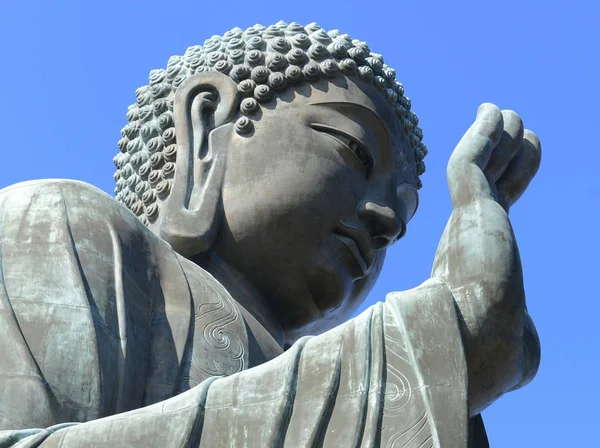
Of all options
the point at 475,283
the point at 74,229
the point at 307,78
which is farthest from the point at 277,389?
the point at 307,78

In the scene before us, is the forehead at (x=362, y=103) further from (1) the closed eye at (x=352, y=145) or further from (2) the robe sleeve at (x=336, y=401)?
(2) the robe sleeve at (x=336, y=401)

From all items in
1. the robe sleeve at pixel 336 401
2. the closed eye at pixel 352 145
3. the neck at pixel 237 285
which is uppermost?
the closed eye at pixel 352 145

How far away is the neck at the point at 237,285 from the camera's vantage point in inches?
441

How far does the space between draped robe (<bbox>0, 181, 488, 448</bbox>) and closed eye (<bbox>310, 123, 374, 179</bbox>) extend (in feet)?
4.04

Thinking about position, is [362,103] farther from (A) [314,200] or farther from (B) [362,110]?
(A) [314,200]

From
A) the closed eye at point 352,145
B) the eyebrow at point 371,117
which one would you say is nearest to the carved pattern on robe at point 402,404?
the closed eye at point 352,145

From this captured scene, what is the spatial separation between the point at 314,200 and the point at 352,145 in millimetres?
496

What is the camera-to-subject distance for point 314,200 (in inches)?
442

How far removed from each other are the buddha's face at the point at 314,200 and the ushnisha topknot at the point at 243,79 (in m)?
0.11

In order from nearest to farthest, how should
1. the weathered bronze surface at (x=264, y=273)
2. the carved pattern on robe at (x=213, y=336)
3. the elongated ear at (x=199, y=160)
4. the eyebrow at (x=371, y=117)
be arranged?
the weathered bronze surface at (x=264, y=273), the carved pattern on robe at (x=213, y=336), the elongated ear at (x=199, y=160), the eyebrow at (x=371, y=117)

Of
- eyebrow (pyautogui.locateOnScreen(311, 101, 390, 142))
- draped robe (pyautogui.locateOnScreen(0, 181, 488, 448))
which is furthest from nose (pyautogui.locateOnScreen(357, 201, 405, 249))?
draped robe (pyautogui.locateOnScreen(0, 181, 488, 448))

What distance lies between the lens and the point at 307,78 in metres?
11.7

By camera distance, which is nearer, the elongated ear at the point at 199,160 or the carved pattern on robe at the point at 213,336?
the carved pattern on robe at the point at 213,336

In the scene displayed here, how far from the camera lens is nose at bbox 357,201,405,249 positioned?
1141cm
